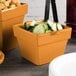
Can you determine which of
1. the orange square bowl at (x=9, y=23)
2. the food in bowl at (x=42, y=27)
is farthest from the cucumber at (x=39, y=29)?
the orange square bowl at (x=9, y=23)

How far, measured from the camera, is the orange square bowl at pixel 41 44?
694mm

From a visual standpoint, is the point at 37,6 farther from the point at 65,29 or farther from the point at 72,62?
the point at 72,62

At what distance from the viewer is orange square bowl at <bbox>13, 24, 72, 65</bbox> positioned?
694 millimetres

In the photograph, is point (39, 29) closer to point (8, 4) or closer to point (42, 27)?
point (42, 27)

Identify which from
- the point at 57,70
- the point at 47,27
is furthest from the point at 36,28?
the point at 57,70

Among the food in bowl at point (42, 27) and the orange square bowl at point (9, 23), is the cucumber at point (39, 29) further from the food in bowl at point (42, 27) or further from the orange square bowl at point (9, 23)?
the orange square bowl at point (9, 23)

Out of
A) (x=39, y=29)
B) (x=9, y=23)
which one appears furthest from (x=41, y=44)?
(x=9, y=23)

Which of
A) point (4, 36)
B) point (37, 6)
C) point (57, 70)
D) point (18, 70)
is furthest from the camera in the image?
point (37, 6)

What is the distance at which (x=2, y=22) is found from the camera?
30.5 inches

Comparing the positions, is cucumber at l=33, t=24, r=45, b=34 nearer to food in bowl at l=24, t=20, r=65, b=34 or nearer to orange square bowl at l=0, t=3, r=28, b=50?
food in bowl at l=24, t=20, r=65, b=34

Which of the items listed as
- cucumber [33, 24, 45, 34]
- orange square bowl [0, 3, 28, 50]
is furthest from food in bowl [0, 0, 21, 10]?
cucumber [33, 24, 45, 34]

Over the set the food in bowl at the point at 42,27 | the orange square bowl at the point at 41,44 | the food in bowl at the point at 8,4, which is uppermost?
the food in bowl at the point at 8,4

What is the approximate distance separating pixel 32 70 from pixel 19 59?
92mm

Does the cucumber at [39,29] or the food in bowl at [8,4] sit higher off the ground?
the food in bowl at [8,4]
